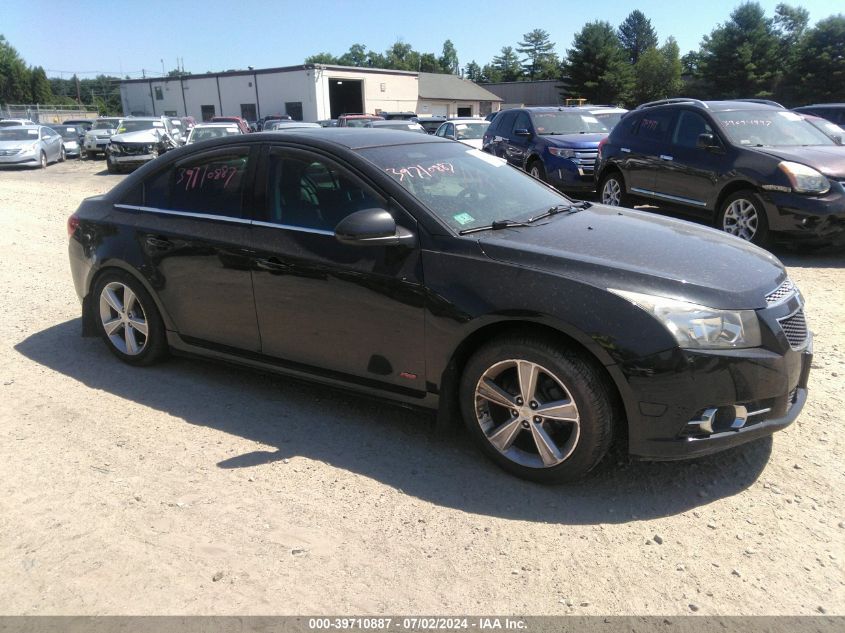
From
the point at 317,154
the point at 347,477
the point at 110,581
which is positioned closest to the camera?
the point at 110,581

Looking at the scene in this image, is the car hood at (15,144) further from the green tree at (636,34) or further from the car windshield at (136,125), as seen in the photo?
the green tree at (636,34)

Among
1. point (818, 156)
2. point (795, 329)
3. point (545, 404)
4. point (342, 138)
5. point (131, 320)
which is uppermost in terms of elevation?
point (342, 138)

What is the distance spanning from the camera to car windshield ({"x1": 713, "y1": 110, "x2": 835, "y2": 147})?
26.9 ft

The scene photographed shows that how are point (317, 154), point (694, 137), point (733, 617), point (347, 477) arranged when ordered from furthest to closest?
point (694, 137) → point (317, 154) → point (347, 477) → point (733, 617)

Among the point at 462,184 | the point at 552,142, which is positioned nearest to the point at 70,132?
the point at 552,142

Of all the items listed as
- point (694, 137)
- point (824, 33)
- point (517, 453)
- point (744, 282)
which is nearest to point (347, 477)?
point (517, 453)

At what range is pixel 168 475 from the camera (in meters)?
3.46

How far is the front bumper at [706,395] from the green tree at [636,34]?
137515mm

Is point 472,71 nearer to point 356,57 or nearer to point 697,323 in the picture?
point 356,57

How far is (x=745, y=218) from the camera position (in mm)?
7824

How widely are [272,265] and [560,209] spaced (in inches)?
72.7

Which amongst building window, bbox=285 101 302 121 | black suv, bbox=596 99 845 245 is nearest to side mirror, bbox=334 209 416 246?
black suv, bbox=596 99 845 245

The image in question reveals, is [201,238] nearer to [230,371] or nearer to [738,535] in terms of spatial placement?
[230,371]

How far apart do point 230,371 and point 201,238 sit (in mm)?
1107
